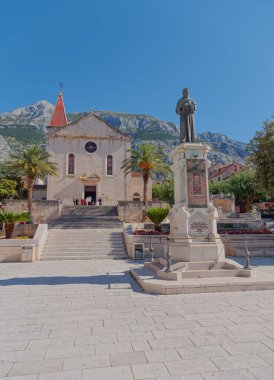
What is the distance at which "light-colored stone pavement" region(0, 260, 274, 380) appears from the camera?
10.4 feet

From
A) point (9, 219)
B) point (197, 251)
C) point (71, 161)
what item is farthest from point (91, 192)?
point (197, 251)

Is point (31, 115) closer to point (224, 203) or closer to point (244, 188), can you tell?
point (244, 188)

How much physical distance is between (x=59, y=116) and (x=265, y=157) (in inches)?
1368

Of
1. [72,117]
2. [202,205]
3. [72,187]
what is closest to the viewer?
[202,205]

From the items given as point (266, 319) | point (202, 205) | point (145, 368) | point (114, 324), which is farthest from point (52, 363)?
point (202, 205)

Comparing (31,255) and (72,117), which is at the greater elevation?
(72,117)

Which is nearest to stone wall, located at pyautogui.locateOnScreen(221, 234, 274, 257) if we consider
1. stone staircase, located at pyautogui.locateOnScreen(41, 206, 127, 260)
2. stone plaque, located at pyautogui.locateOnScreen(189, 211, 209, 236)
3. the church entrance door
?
stone staircase, located at pyautogui.locateOnScreen(41, 206, 127, 260)

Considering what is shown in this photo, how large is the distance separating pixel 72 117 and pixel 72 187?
5563 inches

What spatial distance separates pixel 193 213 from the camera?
8938 millimetres

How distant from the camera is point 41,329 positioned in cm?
452

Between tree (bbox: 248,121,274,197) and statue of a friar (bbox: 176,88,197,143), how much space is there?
9.78 meters

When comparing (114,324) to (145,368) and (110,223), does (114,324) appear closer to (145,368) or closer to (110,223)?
(145,368)

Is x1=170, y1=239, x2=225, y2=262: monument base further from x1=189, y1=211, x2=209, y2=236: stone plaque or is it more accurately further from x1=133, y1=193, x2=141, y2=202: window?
x1=133, y1=193, x2=141, y2=202: window

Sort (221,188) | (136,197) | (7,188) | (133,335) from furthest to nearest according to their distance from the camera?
(221,188)
(136,197)
(7,188)
(133,335)
